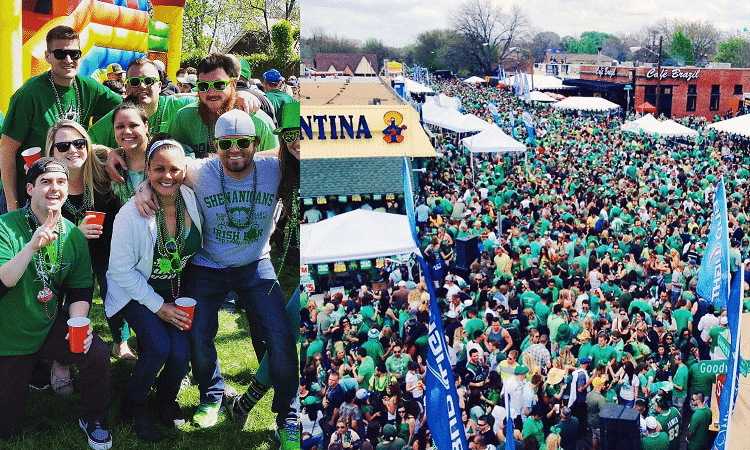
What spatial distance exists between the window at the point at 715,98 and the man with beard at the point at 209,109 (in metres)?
31.5

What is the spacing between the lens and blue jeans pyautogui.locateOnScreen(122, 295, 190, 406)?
2473mm

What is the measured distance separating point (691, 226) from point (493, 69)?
876 inches

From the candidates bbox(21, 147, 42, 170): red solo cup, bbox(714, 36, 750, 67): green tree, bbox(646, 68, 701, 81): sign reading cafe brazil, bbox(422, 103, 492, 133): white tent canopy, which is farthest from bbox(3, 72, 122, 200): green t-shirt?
bbox(714, 36, 750, 67): green tree

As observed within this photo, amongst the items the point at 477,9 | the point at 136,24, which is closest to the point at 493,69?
the point at 477,9

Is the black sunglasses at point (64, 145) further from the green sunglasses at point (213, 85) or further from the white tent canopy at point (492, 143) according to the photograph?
the white tent canopy at point (492, 143)

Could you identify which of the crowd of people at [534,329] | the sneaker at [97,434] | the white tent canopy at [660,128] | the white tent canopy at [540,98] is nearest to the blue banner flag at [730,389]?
the crowd of people at [534,329]

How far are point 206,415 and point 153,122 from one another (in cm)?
120

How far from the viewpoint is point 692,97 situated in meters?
30.4

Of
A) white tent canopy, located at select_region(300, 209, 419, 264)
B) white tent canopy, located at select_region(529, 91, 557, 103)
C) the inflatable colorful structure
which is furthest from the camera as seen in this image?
white tent canopy, located at select_region(529, 91, 557, 103)

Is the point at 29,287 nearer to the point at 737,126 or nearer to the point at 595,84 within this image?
the point at 737,126

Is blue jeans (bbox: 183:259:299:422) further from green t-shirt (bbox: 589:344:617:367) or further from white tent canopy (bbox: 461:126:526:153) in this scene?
white tent canopy (bbox: 461:126:526:153)

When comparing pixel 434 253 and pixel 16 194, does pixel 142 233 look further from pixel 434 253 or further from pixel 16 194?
pixel 434 253

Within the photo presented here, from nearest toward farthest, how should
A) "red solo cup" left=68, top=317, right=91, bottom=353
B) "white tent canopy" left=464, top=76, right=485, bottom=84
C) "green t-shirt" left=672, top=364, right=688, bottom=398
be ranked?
1. "red solo cup" left=68, top=317, right=91, bottom=353
2. "green t-shirt" left=672, top=364, right=688, bottom=398
3. "white tent canopy" left=464, top=76, right=485, bottom=84

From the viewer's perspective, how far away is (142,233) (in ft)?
7.79
